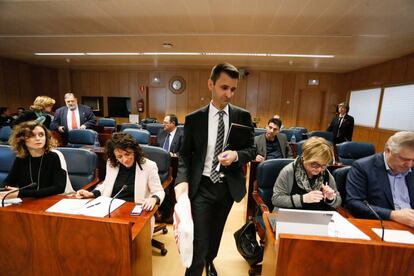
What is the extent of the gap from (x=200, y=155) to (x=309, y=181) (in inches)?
32.1

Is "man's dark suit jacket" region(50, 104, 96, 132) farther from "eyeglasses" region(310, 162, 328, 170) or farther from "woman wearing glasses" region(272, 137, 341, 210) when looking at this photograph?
"eyeglasses" region(310, 162, 328, 170)

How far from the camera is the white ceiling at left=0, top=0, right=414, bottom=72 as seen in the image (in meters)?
2.83

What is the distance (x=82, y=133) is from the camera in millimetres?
3447

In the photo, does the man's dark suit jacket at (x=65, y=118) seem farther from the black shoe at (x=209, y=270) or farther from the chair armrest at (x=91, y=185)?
the black shoe at (x=209, y=270)

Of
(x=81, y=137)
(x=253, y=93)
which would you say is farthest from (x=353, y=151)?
(x=253, y=93)

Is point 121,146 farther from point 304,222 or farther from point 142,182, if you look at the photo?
point 304,222

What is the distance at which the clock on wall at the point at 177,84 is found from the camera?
28.8 feet

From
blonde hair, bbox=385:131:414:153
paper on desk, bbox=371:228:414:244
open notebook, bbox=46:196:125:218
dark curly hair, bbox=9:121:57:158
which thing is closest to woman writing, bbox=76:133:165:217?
open notebook, bbox=46:196:125:218

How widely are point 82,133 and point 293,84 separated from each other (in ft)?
26.2

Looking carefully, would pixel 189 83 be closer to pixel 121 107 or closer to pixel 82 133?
pixel 121 107

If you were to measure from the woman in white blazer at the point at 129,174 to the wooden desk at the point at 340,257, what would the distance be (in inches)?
40.8

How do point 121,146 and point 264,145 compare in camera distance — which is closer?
point 121,146

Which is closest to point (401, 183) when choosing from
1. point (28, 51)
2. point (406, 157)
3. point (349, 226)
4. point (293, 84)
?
point (406, 157)

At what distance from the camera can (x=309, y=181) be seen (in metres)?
1.43
